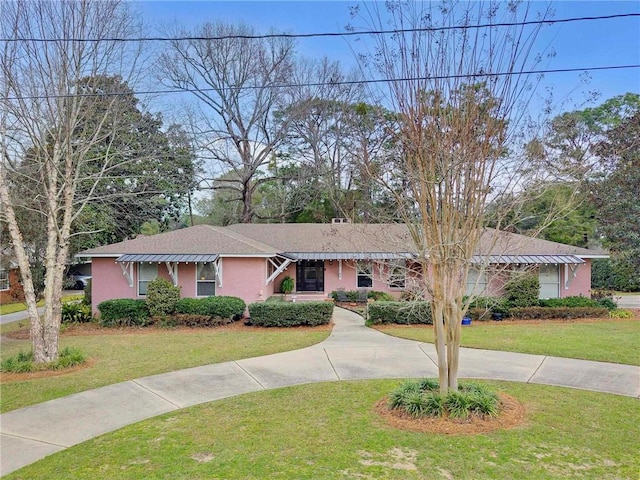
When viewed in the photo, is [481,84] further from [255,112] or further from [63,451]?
[255,112]

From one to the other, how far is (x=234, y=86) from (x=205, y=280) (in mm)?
17630

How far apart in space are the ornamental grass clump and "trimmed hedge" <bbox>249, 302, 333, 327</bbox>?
7.95 meters

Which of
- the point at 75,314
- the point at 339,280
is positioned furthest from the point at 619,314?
the point at 75,314

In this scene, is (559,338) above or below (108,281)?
below

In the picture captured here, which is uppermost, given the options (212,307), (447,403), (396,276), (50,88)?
(50,88)

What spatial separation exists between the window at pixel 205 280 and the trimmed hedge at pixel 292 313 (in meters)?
3.15

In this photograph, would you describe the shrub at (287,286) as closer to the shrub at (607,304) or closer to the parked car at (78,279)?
the shrub at (607,304)

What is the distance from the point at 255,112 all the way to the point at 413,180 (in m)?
28.0

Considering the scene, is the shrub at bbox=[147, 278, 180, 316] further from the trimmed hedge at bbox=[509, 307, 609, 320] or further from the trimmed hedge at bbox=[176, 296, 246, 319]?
the trimmed hedge at bbox=[509, 307, 609, 320]

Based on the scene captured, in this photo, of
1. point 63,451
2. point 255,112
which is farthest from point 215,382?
point 255,112

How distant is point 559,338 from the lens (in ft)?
39.6

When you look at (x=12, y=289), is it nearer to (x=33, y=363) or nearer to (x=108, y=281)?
(x=108, y=281)

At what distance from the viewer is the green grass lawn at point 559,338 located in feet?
32.9

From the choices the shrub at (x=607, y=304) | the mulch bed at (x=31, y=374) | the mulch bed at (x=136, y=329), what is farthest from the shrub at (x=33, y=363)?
the shrub at (x=607, y=304)
